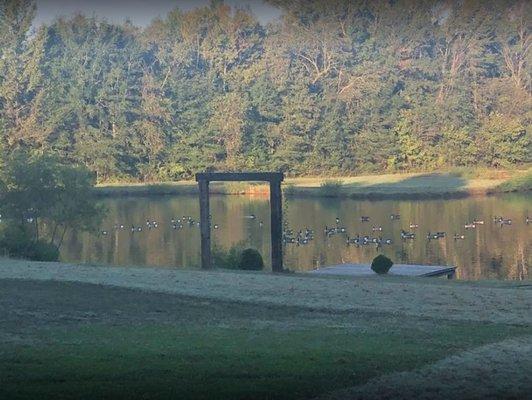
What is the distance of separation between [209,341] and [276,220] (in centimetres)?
849

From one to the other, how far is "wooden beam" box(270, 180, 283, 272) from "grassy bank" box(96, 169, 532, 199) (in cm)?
2981

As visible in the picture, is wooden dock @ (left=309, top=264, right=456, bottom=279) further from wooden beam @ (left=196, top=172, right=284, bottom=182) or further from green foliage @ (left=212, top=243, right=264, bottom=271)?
wooden beam @ (left=196, top=172, right=284, bottom=182)

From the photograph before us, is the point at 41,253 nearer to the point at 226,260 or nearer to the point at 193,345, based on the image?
the point at 226,260

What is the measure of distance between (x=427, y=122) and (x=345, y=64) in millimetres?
11284

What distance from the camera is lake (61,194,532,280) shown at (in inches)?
1000

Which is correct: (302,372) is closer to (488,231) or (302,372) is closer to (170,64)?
(488,231)

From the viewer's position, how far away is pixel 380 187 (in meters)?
49.9

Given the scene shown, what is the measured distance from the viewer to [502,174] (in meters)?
52.2

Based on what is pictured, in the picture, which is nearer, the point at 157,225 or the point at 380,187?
the point at 157,225

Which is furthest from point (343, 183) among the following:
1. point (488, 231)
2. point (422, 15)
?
point (422, 15)

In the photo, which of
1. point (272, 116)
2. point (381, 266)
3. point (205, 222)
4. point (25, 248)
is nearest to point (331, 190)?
point (272, 116)

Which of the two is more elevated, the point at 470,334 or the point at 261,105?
the point at 261,105

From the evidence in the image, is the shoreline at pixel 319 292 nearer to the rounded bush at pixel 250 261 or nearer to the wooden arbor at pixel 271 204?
the wooden arbor at pixel 271 204

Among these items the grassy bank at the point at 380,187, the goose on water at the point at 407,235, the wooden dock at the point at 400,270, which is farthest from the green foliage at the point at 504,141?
the wooden dock at the point at 400,270
